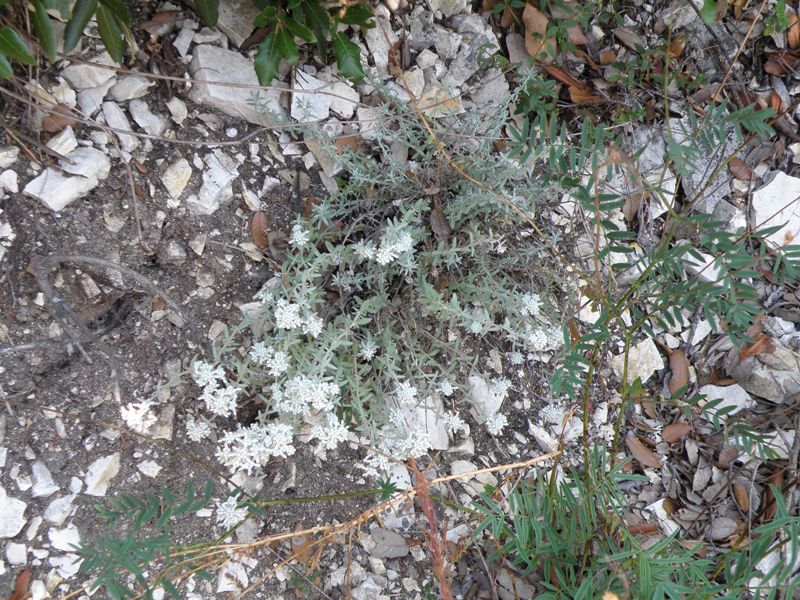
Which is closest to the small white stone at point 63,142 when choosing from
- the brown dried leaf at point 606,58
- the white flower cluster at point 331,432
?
the white flower cluster at point 331,432

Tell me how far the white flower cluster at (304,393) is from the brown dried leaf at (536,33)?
1.39 m

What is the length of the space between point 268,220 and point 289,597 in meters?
1.16

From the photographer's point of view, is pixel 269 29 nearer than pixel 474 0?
Yes

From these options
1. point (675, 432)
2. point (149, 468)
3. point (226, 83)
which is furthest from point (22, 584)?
point (675, 432)

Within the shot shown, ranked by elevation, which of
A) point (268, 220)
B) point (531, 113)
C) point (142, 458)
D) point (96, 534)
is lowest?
→ point (96, 534)

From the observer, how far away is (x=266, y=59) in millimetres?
1849

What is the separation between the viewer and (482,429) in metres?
2.24

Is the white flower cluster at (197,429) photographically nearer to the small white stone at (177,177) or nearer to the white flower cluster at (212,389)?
the white flower cluster at (212,389)

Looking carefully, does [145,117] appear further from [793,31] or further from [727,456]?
[793,31]

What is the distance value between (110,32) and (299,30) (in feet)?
1.60

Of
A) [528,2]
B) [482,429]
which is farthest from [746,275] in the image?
[528,2]

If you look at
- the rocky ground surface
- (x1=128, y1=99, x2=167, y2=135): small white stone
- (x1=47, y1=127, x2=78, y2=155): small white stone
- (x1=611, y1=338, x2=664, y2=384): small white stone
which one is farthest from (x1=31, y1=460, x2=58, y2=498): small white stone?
(x1=611, y1=338, x2=664, y2=384): small white stone

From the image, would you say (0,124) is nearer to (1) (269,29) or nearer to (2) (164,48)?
(2) (164,48)

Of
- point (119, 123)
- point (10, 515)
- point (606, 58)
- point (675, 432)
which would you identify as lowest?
point (10, 515)
